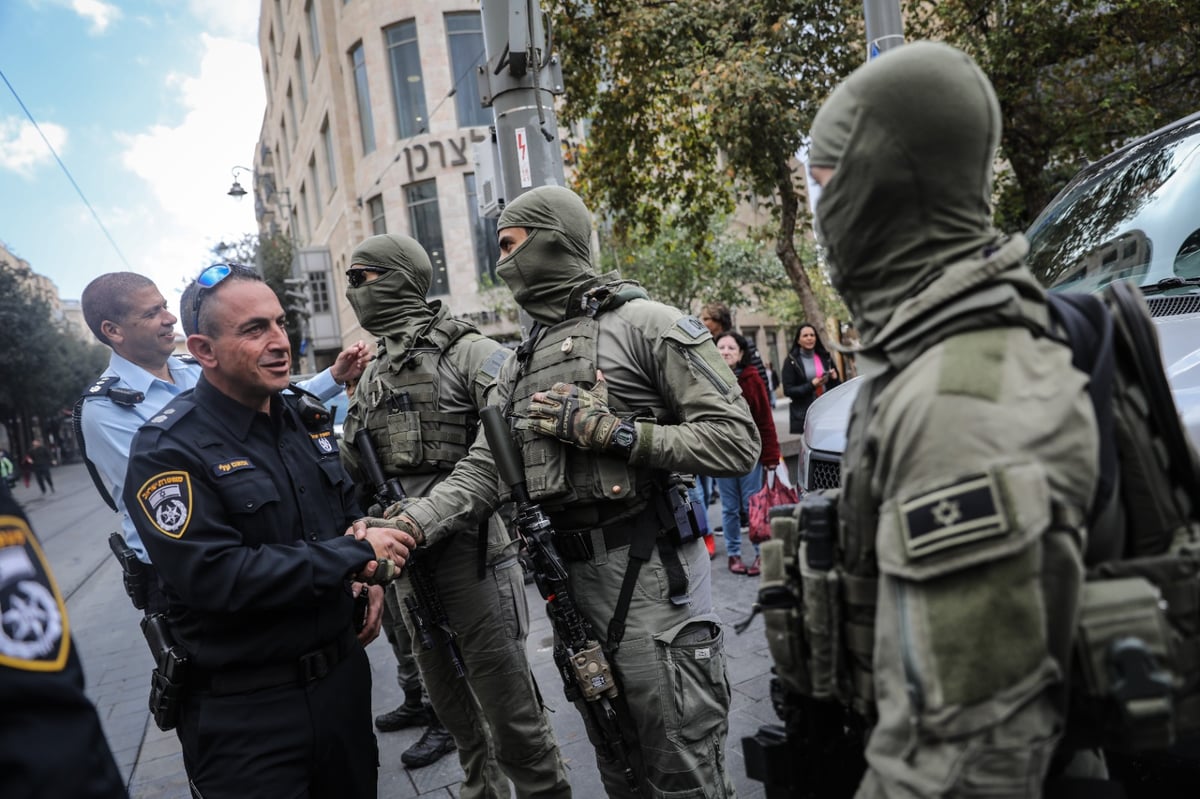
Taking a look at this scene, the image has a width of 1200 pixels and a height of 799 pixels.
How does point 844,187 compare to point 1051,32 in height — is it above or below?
below

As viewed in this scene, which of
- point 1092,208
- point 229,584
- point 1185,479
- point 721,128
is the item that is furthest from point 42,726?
point 721,128

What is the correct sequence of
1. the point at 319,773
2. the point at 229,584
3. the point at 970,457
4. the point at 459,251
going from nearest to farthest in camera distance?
1. the point at 970,457
2. the point at 229,584
3. the point at 319,773
4. the point at 459,251

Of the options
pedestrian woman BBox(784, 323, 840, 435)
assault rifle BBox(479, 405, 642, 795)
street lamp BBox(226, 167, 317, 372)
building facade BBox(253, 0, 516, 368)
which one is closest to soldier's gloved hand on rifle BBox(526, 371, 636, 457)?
assault rifle BBox(479, 405, 642, 795)

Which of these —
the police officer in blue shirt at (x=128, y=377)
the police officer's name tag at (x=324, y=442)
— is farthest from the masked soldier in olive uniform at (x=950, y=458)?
the police officer in blue shirt at (x=128, y=377)

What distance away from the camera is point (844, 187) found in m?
1.26

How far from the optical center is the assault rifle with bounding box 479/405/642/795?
2242mm

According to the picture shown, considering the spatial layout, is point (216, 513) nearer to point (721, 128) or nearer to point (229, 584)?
point (229, 584)

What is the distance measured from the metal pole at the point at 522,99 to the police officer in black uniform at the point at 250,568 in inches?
101

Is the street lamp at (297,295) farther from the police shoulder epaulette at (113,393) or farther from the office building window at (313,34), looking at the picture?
the police shoulder epaulette at (113,393)

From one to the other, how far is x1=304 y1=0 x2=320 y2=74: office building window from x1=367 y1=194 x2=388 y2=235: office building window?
6.03m

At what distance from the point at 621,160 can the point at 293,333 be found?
21.0m

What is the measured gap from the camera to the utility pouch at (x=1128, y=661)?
40.2 inches

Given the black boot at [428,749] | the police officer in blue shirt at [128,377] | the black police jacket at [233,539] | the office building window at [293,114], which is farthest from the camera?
the office building window at [293,114]

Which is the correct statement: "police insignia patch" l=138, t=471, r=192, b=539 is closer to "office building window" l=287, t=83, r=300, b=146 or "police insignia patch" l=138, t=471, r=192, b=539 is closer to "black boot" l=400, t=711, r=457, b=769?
"black boot" l=400, t=711, r=457, b=769
